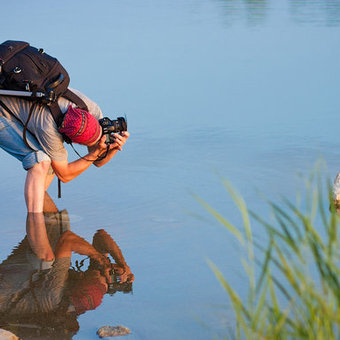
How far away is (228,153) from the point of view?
6.85 m

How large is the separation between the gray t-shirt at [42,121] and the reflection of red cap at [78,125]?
0.39 ft

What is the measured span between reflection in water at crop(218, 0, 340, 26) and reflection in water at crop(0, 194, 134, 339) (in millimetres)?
11221

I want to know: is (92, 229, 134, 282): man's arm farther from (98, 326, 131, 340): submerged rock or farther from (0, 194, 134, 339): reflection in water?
(98, 326, 131, 340): submerged rock

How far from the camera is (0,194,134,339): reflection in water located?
3803 mm

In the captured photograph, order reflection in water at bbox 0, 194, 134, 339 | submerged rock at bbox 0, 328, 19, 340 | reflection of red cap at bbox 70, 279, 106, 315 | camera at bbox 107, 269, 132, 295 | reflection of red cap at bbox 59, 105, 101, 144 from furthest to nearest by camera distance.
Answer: reflection of red cap at bbox 59, 105, 101, 144
camera at bbox 107, 269, 132, 295
reflection of red cap at bbox 70, 279, 106, 315
reflection in water at bbox 0, 194, 134, 339
submerged rock at bbox 0, 328, 19, 340

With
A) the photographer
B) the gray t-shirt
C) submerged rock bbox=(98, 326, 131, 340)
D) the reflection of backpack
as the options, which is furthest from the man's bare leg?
submerged rock bbox=(98, 326, 131, 340)

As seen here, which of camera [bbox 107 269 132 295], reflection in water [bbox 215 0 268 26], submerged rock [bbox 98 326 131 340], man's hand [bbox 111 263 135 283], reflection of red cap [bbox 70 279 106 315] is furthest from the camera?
reflection in water [bbox 215 0 268 26]

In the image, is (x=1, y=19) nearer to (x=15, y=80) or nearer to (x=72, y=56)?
(x=72, y=56)

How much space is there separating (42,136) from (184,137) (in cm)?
257

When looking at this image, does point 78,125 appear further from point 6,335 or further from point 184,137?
point 184,137

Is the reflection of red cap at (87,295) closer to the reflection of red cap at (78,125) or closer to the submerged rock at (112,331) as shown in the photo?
the submerged rock at (112,331)

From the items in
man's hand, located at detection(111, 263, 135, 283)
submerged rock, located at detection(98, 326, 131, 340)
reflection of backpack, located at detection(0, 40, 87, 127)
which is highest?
reflection of backpack, located at detection(0, 40, 87, 127)

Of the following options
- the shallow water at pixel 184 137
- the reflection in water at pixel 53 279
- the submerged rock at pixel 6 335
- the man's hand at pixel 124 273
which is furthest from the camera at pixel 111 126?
the submerged rock at pixel 6 335

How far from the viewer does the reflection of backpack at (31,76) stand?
16.3 feet
